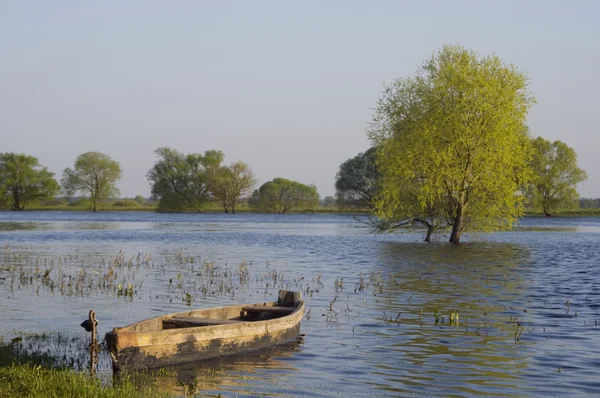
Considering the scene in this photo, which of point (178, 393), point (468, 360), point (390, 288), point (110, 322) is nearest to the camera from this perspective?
point (178, 393)

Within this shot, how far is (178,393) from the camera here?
10617 mm

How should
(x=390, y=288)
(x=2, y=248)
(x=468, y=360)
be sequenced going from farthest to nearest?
(x=2, y=248)
(x=390, y=288)
(x=468, y=360)

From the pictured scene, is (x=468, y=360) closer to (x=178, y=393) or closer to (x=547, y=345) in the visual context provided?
(x=547, y=345)

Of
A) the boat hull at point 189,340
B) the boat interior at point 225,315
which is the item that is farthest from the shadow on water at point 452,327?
the boat interior at point 225,315

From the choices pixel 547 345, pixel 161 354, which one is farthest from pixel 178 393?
pixel 547 345

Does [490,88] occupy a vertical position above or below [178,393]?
above

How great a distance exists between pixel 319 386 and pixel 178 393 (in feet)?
7.09

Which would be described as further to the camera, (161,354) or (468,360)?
(468,360)

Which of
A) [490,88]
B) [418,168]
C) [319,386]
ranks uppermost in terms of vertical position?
[490,88]

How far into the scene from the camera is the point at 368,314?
18062 mm

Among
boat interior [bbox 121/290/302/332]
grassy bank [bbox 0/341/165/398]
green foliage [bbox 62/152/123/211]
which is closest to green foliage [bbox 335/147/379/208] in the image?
green foliage [bbox 62/152/123/211]

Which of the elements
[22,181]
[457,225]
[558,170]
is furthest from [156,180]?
[457,225]

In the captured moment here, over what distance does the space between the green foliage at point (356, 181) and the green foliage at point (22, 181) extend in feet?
155

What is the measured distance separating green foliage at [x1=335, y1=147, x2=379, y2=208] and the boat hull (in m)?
91.9
